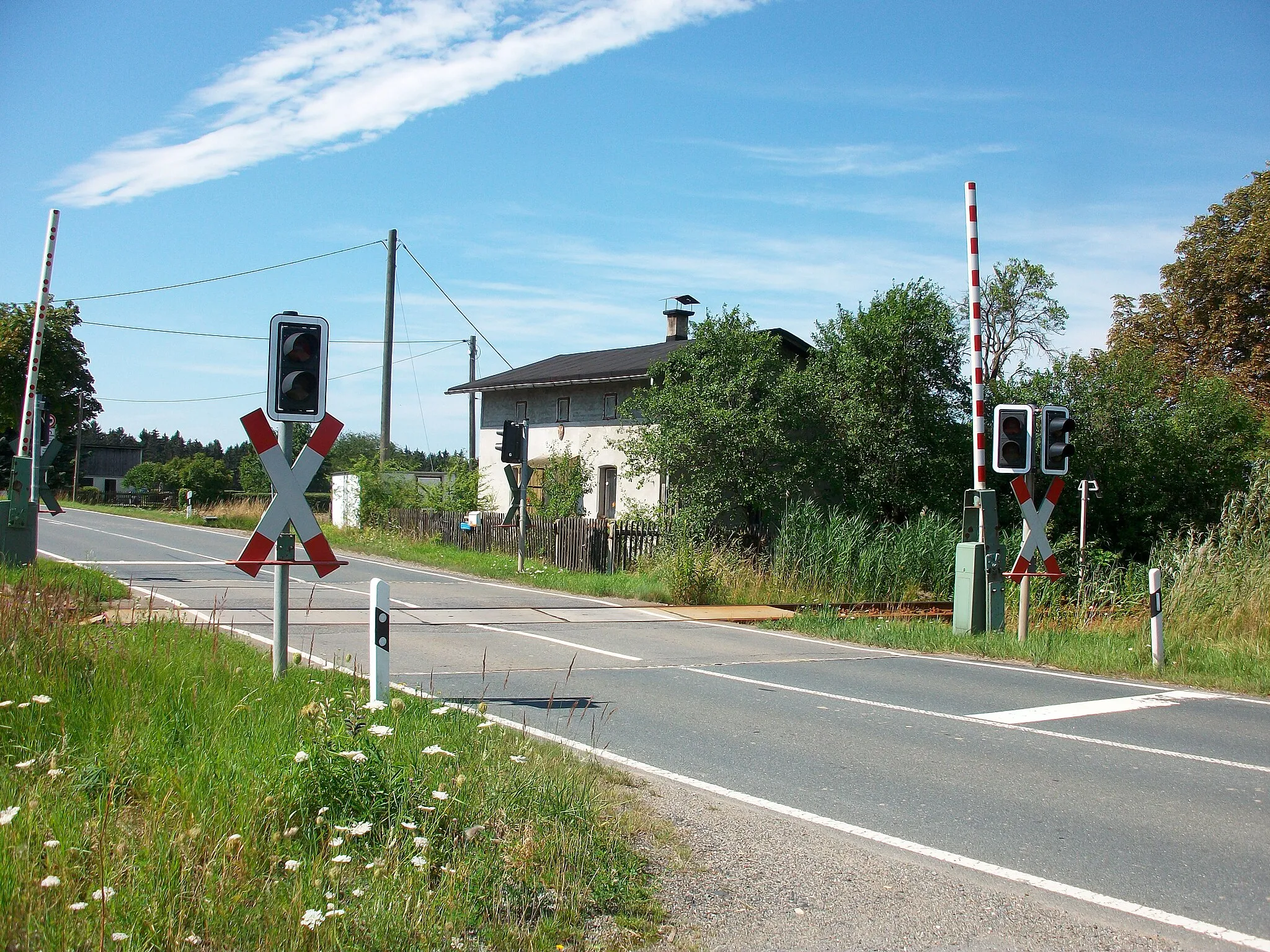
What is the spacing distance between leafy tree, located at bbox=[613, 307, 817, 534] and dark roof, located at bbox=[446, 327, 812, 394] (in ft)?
5.06

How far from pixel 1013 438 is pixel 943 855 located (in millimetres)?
8672

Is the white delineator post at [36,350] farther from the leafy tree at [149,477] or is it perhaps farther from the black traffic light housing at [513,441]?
the leafy tree at [149,477]

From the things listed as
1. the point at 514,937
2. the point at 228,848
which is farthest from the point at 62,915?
the point at 514,937

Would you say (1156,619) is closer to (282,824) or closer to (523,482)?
(282,824)

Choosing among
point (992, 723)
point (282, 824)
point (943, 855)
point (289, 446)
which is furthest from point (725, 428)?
point (282, 824)

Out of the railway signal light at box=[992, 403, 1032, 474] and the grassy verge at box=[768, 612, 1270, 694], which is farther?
the railway signal light at box=[992, 403, 1032, 474]

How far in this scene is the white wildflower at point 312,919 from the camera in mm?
3363

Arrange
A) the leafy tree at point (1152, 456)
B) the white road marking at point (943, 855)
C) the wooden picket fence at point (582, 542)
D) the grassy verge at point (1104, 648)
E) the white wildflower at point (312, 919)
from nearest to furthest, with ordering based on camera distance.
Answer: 1. the white wildflower at point (312, 919)
2. the white road marking at point (943, 855)
3. the grassy verge at point (1104, 648)
4. the wooden picket fence at point (582, 542)
5. the leafy tree at point (1152, 456)

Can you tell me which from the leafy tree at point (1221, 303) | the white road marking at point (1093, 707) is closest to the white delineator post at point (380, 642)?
the white road marking at point (1093, 707)

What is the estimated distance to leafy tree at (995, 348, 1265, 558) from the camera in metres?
29.0

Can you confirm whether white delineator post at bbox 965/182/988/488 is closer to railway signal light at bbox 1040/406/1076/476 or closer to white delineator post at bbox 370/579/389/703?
railway signal light at bbox 1040/406/1076/476

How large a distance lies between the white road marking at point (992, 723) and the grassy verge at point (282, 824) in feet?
12.1

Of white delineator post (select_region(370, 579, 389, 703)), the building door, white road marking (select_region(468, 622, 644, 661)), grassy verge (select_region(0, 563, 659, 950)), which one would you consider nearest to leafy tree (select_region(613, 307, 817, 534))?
the building door

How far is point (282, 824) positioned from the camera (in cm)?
425
